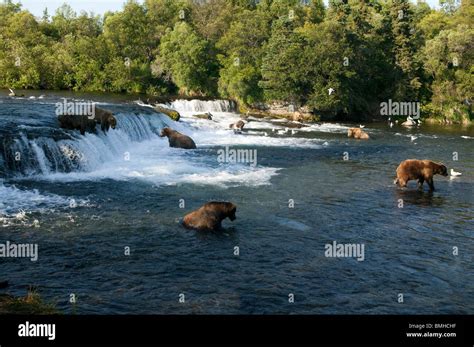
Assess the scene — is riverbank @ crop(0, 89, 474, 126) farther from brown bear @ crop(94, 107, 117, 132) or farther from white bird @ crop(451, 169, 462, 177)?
white bird @ crop(451, 169, 462, 177)

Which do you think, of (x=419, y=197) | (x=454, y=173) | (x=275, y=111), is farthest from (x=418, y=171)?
(x=275, y=111)

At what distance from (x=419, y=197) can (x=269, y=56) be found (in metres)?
43.6

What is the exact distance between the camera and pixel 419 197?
26.2 meters

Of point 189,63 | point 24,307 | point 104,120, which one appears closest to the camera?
point 24,307

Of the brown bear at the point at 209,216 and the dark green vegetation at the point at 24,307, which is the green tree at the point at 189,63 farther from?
the dark green vegetation at the point at 24,307

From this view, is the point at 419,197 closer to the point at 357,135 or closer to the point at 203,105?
the point at 357,135

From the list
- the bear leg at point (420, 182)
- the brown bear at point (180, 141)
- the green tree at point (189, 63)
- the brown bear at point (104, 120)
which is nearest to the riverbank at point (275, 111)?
the green tree at point (189, 63)

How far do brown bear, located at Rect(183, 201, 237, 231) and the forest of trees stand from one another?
44154 millimetres

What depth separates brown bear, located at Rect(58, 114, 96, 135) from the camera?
108 ft

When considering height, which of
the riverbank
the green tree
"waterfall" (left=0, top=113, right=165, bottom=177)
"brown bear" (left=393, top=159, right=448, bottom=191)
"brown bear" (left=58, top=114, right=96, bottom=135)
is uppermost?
the green tree

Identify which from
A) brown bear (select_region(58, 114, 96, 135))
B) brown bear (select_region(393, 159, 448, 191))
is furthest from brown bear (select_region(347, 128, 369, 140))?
brown bear (select_region(58, 114, 96, 135))

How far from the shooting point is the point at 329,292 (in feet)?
48.5

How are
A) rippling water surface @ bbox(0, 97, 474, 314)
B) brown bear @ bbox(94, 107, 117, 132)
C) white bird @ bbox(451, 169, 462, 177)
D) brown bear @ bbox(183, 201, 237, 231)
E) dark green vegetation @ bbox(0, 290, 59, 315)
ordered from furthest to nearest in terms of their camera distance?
1. brown bear @ bbox(94, 107, 117, 132)
2. white bird @ bbox(451, 169, 462, 177)
3. brown bear @ bbox(183, 201, 237, 231)
4. rippling water surface @ bbox(0, 97, 474, 314)
5. dark green vegetation @ bbox(0, 290, 59, 315)
